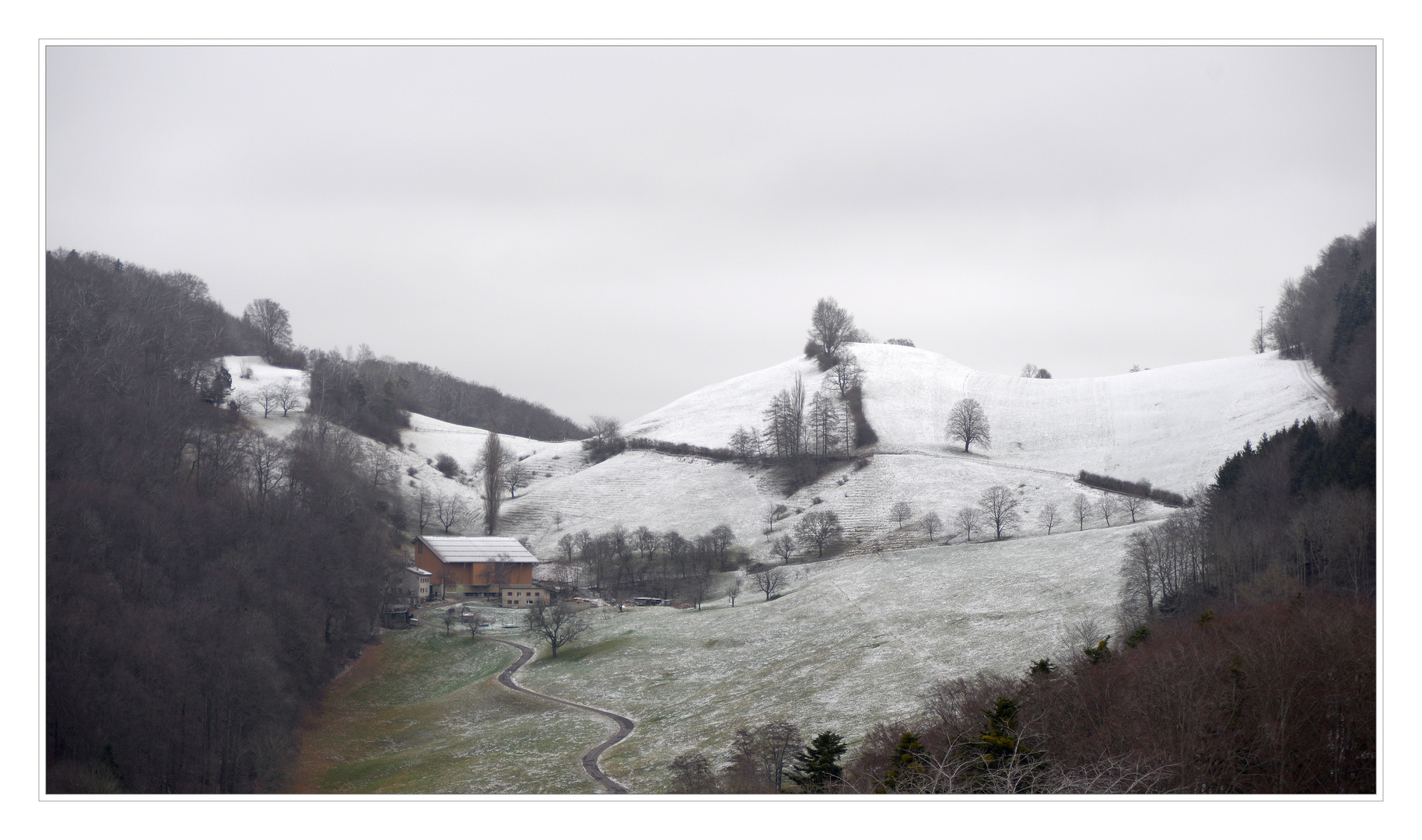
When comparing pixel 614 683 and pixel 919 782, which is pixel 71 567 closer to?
pixel 614 683

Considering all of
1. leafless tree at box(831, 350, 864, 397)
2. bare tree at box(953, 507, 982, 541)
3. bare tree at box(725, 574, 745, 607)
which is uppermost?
leafless tree at box(831, 350, 864, 397)

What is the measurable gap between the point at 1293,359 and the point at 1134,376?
21.1 metres

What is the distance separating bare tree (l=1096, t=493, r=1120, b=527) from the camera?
75.6 m

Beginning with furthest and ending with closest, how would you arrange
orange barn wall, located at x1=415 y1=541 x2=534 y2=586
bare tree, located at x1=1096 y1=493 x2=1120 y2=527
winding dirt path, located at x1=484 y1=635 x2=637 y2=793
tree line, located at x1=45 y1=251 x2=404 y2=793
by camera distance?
orange barn wall, located at x1=415 y1=541 x2=534 y2=586 < bare tree, located at x1=1096 y1=493 x2=1120 y2=527 < winding dirt path, located at x1=484 y1=635 x2=637 y2=793 < tree line, located at x1=45 y1=251 x2=404 y2=793

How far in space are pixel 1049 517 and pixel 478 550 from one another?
53.8 metres

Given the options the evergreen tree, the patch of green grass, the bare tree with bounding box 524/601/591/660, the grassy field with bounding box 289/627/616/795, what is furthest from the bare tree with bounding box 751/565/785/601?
the evergreen tree

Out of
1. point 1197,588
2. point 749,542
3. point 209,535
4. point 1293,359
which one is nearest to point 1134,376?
point 1293,359

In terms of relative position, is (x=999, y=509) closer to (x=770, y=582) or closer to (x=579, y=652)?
(x=770, y=582)

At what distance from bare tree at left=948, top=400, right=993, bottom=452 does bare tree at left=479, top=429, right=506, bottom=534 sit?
5732 cm

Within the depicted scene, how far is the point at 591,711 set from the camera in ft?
150

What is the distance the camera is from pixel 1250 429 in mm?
92625

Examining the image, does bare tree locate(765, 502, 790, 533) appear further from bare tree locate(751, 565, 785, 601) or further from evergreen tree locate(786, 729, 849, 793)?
evergreen tree locate(786, 729, 849, 793)

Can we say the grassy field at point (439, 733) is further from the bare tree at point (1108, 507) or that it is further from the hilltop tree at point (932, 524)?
the bare tree at point (1108, 507)

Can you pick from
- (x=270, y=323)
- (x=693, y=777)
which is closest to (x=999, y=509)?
(x=693, y=777)
